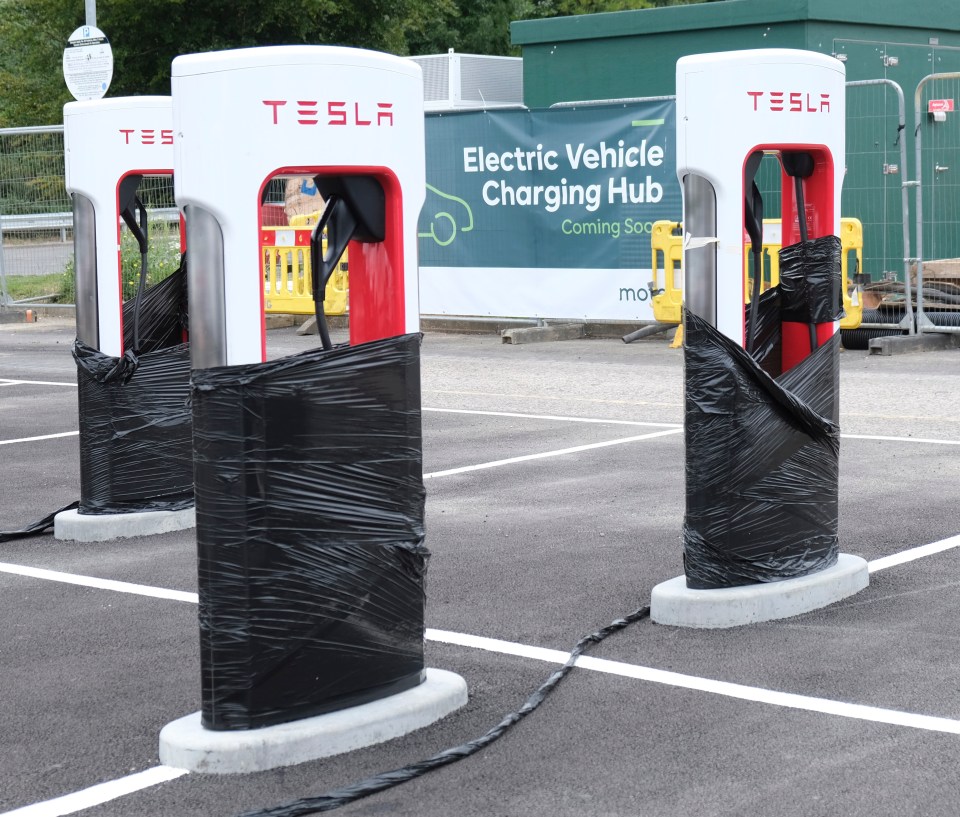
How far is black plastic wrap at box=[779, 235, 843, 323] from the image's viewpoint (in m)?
6.19


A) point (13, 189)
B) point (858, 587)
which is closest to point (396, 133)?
point (858, 587)

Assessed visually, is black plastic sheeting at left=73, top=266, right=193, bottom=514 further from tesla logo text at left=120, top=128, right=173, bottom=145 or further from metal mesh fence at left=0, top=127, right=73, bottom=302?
metal mesh fence at left=0, top=127, right=73, bottom=302

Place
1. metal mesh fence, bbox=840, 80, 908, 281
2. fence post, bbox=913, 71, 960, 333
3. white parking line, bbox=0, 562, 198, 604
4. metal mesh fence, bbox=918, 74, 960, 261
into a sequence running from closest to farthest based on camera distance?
white parking line, bbox=0, 562, 198, 604, fence post, bbox=913, 71, 960, 333, metal mesh fence, bbox=840, 80, 908, 281, metal mesh fence, bbox=918, 74, 960, 261

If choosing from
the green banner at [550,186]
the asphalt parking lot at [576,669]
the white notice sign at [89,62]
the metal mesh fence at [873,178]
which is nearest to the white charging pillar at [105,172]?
the asphalt parking lot at [576,669]

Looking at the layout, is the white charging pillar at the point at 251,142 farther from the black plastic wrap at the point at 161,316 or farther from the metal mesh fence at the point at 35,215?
the metal mesh fence at the point at 35,215

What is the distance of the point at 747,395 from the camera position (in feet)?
18.7

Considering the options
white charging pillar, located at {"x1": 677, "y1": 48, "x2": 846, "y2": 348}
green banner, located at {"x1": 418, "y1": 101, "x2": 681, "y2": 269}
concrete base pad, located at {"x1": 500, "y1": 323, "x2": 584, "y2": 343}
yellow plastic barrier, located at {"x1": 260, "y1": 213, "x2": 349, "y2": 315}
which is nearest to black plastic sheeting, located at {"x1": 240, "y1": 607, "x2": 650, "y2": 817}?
white charging pillar, located at {"x1": 677, "y1": 48, "x2": 846, "y2": 348}

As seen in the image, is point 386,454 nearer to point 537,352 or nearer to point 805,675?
point 805,675

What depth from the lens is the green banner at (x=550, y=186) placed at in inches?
623

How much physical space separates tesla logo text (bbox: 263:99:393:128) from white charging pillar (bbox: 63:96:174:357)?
129 inches

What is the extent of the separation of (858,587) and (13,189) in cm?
1846

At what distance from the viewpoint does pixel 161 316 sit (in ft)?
27.2

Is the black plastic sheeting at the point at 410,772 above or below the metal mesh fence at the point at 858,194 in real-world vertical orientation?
below

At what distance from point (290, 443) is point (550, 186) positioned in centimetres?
1251
